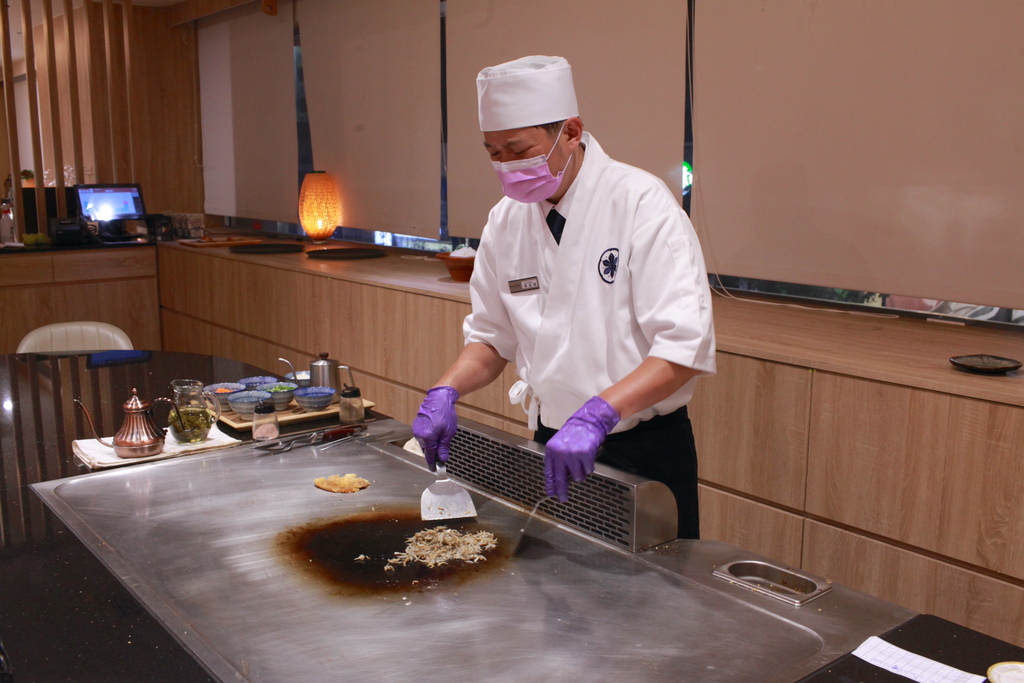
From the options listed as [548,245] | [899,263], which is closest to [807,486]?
[899,263]

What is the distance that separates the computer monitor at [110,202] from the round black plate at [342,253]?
1754 mm

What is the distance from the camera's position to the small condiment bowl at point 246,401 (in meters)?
2.13

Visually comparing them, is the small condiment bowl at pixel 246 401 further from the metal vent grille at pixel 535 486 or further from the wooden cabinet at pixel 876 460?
the wooden cabinet at pixel 876 460

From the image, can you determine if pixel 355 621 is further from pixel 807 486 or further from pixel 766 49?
pixel 766 49

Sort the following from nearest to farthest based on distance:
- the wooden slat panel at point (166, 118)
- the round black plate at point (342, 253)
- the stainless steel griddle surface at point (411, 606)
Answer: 1. the stainless steel griddle surface at point (411, 606)
2. the round black plate at point (342, 253)
3. the wooden slat panel at point (166, 118)

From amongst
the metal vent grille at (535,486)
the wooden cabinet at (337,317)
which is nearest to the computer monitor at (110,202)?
the wooden cabinet at (337,317)

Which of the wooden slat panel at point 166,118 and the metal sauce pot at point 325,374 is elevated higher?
the wooden slat panel at point 166,118

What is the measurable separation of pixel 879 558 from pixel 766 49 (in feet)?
5.40

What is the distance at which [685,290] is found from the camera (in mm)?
1662

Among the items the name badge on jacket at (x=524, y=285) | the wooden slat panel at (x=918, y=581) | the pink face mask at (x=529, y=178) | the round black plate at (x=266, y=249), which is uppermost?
the pink face mask at (x=529, y=178)

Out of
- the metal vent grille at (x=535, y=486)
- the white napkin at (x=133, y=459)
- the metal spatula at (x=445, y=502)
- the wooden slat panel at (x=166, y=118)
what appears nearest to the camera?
the metal vent grille at (x=535, y=486)

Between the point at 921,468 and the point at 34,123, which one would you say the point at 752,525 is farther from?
the point at 34,123

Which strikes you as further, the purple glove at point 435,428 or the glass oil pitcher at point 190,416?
the glass oil pitcher at point 190,416

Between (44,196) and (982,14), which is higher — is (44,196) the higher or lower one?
the lower one
